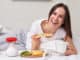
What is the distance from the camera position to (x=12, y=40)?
1.32 meters

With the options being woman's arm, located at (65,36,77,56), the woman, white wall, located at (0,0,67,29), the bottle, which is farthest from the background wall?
the bottle

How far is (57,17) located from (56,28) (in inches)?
4.7

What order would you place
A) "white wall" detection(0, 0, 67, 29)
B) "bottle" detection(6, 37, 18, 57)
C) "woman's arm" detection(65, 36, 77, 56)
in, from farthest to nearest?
"white wall" detection(0, 0, 67, 29)
"woman's arm" detection(65, 36, 77, 56)
"bottle" detection(6, 37, 18, 57)

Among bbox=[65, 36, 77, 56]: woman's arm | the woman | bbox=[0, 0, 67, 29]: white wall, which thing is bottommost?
bbox=[65, 36, 77, 56]: woman's arm

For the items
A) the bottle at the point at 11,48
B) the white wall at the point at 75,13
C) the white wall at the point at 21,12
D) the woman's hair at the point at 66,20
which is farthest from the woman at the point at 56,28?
the white wall at the point at 75,13

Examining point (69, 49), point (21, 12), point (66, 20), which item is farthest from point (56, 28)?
point (21, 12)

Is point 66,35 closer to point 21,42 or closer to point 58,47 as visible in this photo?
point 58,47

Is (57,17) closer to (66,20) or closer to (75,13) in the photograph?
(66,20)

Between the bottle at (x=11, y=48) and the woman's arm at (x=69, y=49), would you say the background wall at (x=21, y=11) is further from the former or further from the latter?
the bottle at (x=11, y=48)

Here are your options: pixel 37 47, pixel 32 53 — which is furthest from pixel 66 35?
pixel 32 53

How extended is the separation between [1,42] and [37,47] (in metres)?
0.40

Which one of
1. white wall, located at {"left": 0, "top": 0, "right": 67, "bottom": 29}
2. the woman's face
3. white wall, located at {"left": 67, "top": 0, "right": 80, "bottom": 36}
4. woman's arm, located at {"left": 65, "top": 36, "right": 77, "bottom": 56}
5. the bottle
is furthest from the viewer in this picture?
white wall, located at {"left": 67, "top": 0, "right": 80, "bottom": 36}

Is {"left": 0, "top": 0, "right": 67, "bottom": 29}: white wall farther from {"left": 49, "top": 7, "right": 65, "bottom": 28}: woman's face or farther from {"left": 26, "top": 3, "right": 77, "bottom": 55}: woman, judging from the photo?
{"left": 49, "top": 7, "right": 65, "bottom": 28}: woman's face

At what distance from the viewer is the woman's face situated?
161cm
